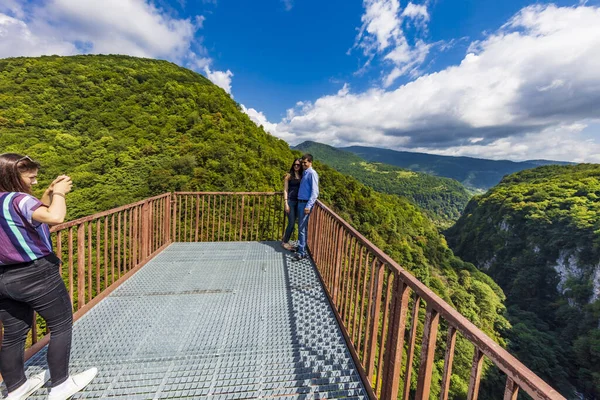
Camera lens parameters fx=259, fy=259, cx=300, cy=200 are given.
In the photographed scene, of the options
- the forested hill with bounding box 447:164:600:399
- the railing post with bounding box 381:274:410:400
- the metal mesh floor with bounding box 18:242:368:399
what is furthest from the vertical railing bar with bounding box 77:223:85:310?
the forested hill with bounding box 447:164:600:399

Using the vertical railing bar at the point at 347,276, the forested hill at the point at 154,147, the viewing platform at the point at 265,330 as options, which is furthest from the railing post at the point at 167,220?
the forested hill at the point at 154,147

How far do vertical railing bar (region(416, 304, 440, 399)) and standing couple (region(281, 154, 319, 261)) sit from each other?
2.66 meters

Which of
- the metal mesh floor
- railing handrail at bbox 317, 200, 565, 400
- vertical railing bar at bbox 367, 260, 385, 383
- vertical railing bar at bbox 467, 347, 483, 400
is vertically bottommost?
the metal mesh floor

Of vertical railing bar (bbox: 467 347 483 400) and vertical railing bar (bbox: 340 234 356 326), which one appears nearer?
vertical railing bar (bbox: 467 347 483 400)

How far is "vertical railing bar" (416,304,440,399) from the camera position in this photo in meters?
1.23

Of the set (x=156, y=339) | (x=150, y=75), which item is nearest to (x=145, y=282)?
(x=156, y=339)

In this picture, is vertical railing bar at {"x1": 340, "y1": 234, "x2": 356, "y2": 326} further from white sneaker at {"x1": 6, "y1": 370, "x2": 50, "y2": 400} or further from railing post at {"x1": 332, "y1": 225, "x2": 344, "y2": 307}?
white sneaker at {"x1": 6, "y1": 370, "x2": 50, "y2": 400}

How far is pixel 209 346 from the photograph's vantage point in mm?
2246

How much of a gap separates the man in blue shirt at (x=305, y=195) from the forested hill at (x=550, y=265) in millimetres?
34708

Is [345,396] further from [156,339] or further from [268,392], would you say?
[156,339]

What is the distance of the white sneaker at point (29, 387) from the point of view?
159 centimetres

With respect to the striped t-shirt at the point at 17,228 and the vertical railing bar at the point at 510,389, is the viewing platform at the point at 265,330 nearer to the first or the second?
the vertical railing bar at the point at 510,389

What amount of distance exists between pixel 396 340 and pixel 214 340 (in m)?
1.61

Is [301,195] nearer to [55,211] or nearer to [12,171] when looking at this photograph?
[55,211]
